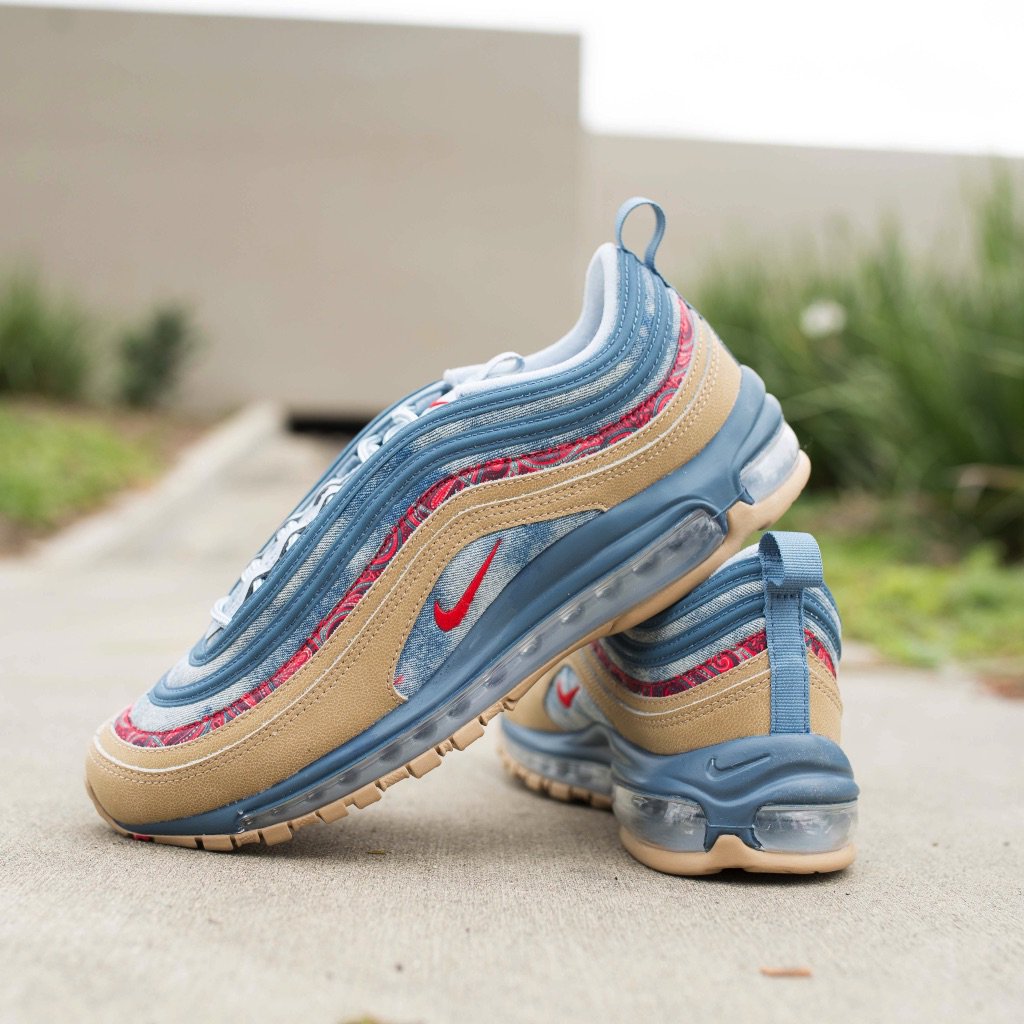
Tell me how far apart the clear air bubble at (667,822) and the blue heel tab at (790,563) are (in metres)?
0.26

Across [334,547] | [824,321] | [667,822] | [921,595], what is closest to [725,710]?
[667,822]

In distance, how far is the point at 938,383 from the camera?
396 centimetres

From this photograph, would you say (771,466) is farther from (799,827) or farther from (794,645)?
(799,827)

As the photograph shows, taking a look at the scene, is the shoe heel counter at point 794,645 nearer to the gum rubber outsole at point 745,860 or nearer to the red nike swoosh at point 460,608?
the gum rubber outsole at point 745,860

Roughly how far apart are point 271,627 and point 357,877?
11.3 inches

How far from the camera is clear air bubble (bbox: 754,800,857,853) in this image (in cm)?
114

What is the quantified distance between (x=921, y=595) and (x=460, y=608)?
8.35 feet

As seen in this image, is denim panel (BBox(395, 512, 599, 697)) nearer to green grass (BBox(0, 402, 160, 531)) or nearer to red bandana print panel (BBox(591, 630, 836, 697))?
red bandana print panel (BBox(591, 630, 836, 697))

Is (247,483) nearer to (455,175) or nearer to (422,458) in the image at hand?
(455,175)

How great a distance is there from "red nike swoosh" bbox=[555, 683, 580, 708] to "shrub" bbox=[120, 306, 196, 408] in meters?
7.62

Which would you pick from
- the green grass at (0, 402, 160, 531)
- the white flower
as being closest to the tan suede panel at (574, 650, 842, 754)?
the white flower

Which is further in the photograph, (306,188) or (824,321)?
(306,188)

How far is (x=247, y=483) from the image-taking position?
7.06 metres

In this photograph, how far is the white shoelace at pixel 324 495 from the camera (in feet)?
4.14
